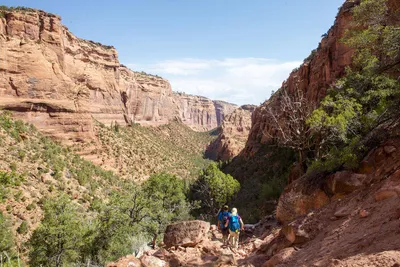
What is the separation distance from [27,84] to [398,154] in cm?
3847

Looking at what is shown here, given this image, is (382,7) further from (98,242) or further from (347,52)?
(347,52)

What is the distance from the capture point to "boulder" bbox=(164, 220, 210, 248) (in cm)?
855

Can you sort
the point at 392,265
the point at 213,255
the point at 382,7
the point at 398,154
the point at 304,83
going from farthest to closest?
the point at 304,83, the point at 382,7, the point at 213,255, the point at 398,154, the point at 392,265

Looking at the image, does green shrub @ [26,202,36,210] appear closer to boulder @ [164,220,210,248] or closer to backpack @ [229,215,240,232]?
boulder @ [164,220,210,248]

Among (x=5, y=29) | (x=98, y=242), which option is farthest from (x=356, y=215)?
(x=5, y=29)

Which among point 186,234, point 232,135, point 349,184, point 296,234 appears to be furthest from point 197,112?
point 296,234

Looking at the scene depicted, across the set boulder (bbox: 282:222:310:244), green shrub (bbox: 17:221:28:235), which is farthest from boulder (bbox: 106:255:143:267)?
green shrub (bbox: 17:221:28:235)

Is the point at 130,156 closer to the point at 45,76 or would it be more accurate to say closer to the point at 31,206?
the point at 45,76

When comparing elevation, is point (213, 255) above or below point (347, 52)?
below

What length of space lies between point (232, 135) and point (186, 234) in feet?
257

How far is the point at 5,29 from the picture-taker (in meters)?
33.9

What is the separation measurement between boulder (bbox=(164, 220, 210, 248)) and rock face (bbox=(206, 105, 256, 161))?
215 ft

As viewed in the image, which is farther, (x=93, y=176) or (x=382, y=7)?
(x=93, y=176)

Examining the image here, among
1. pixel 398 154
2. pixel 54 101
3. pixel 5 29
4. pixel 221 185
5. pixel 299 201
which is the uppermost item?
pixel 5 29
